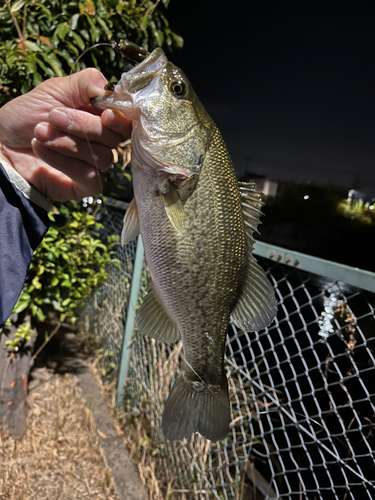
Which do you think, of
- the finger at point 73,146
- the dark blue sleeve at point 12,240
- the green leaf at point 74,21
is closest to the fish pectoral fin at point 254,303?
the finger at point 73,146

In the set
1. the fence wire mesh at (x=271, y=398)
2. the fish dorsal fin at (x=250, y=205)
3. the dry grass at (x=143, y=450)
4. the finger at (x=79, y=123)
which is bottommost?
the dry grass at (x=143, y=450)

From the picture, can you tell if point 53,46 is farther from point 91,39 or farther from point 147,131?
point 147,131

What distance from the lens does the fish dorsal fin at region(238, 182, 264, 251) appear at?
1.31 metres

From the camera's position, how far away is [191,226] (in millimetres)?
1225

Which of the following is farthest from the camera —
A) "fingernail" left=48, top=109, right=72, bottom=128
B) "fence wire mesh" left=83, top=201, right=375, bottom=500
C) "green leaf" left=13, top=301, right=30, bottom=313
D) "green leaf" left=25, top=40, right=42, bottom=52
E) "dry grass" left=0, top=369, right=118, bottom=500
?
"green leaf" left=13, top=301, right=30, bottom=313

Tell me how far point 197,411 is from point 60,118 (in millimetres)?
1172

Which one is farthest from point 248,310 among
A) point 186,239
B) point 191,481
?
point 191,481

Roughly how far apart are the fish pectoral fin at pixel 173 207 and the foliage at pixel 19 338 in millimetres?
2326

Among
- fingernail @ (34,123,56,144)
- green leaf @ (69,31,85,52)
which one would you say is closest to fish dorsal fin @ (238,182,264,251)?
fingernail @ (34,123,56,144)

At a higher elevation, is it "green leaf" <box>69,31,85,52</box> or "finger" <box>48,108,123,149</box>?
"green leaf" <box>69,31,85,52</box>

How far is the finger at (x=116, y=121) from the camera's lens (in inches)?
50.4

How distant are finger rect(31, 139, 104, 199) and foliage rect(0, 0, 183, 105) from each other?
1.37 metres

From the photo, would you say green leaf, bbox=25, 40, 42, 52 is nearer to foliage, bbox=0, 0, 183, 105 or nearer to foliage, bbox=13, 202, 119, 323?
foliage, bbox=0, 0, 183, 105

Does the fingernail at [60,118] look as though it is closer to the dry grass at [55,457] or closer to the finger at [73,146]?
the finger at [73,146]
